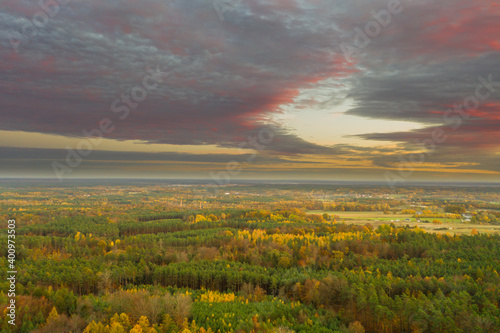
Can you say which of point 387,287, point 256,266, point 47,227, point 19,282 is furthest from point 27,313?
point 47,227

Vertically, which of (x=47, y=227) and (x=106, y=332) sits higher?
(x=106, y=332)

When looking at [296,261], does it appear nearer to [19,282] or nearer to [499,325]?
[499,325]

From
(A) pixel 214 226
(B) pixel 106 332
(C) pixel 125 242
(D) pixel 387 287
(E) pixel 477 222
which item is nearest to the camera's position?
(B) pixel 106 332

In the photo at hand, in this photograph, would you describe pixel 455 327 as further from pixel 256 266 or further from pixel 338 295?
pixel 256 266

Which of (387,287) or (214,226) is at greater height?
(387,287)

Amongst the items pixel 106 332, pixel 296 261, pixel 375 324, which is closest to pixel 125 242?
pixel 296 261

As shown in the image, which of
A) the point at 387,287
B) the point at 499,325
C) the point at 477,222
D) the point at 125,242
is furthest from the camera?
the point at 477,222

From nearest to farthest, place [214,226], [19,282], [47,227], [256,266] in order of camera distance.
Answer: [19,282], [256,266], [47,227], [214,226]

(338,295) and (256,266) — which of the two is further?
(256,266)

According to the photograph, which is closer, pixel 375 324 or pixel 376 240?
pixel 375 324
